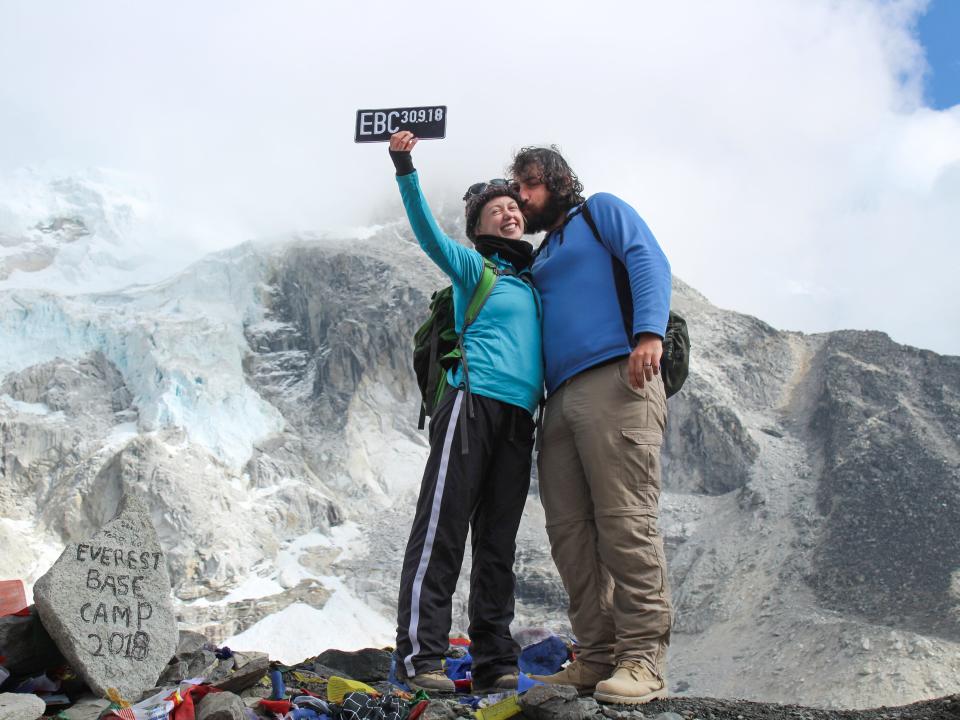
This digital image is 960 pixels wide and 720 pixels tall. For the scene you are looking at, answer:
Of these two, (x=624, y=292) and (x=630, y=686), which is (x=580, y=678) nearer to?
(x=630, y=686)

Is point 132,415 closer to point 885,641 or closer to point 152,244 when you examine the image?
point 152,244

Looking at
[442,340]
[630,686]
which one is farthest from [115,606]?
[630,686]

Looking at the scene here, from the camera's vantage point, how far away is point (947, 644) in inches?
1051

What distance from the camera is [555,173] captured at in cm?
417

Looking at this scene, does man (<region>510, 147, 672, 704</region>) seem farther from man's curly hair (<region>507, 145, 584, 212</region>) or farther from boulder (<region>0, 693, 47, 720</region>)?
boulder (<region>0, 693, 47, 720</region>)

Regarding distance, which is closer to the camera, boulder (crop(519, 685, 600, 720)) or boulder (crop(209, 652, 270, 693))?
boulder (crop(519, 685, 600, 720))

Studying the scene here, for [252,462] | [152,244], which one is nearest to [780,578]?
[252,462]

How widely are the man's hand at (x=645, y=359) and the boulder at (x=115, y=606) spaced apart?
124 inches

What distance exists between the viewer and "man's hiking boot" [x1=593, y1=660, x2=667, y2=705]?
3225 mm

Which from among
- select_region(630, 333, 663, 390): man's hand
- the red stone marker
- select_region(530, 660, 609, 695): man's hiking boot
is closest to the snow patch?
the red stone marker

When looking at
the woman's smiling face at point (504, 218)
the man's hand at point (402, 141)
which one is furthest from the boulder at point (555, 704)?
the man's hand at point (402, 141)

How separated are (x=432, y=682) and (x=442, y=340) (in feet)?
5.30

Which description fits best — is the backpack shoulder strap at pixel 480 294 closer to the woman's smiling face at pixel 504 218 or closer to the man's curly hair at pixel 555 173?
the woman's smiling face at pixel 504 218

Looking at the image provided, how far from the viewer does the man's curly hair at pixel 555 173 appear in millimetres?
4172
